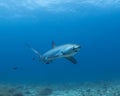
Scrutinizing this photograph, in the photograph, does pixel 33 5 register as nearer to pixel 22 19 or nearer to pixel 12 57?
pixel 22 19

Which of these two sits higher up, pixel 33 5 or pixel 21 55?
pixel 21 55

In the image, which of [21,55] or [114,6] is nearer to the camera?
[114,6]

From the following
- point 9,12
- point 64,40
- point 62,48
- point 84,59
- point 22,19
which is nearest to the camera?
point 62,48

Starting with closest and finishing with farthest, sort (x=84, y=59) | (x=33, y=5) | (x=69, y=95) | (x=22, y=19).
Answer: (x=69, y=95), (x=33, y=5), (x=22, y=19), (x=84, y=59)

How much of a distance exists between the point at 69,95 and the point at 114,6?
2663 cm

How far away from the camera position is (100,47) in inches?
6727

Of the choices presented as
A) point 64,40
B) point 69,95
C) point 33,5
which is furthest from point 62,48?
point 64,40

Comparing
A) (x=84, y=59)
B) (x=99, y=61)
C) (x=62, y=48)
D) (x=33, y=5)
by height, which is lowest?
(x=62, y=48)

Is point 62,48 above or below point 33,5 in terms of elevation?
below

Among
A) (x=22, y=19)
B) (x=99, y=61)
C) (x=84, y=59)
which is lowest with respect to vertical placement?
(x=22, y=19)

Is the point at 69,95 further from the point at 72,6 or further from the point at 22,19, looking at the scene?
the point at 22,19

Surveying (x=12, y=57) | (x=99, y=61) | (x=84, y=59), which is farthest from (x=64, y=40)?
(x=12, y=57)

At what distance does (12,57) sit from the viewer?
192 metres

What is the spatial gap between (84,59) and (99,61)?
72.8 ft
